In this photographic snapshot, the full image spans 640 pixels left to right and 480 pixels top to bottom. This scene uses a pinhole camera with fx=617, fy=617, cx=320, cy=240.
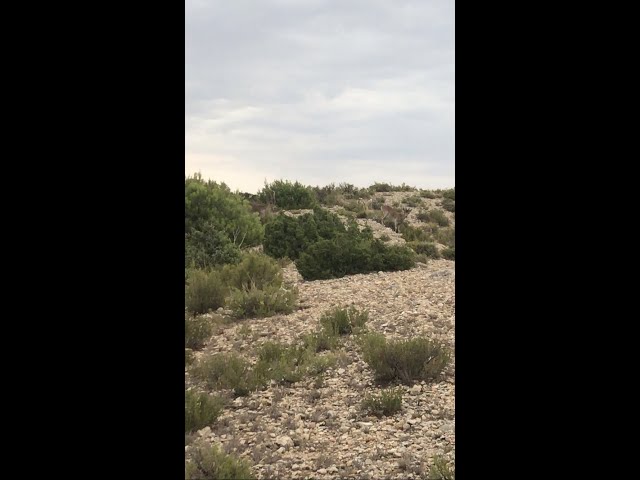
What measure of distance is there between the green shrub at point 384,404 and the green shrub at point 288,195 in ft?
33.9

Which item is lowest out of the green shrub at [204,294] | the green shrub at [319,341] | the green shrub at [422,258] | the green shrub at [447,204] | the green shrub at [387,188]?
the green shrub at [319,341]

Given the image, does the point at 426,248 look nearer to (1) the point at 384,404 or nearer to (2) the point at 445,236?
(2) the point at 445,236

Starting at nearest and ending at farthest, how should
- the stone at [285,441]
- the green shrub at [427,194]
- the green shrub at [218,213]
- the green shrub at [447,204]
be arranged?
the stone at [285,441], the green shrub at [218,213], the green shrub at [447,204], the green shrub at [427,194]

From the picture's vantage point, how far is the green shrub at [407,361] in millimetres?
6613

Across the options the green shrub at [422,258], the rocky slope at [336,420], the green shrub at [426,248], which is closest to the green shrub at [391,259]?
the green shrub at [422,258]

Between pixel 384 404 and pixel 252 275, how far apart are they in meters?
4.29

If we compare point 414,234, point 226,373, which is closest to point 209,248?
point 226,373

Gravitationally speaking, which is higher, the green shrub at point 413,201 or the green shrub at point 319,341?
the green shrub at point 413,201

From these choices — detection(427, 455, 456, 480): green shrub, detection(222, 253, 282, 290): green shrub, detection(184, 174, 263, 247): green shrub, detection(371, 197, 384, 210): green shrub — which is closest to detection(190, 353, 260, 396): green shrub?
detection(427, 455, 456, 480): green shrub

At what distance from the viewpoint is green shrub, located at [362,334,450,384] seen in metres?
6.61

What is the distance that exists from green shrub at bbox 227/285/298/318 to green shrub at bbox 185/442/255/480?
3554mm

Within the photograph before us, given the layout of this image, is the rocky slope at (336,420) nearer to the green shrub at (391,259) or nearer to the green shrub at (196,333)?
the green shrub at (196,333)

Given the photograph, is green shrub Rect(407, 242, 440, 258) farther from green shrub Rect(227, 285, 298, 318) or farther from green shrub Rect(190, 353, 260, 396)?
green shrub Rect(190, 353, 260, 396)
